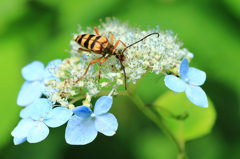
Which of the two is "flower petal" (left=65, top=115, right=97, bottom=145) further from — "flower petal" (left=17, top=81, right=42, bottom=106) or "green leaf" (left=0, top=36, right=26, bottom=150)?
"green leaf" (left=0, top=36, right=26, bottom=150)

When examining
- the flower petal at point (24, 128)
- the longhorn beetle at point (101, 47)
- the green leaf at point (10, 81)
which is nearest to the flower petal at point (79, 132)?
the flower petal at point (24, 128)

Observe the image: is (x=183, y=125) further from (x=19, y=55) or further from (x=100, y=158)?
(x=19, y=55)

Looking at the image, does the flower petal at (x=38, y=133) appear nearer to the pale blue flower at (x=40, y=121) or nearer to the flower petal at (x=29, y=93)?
the pale blue flower at (x=40, y=121)

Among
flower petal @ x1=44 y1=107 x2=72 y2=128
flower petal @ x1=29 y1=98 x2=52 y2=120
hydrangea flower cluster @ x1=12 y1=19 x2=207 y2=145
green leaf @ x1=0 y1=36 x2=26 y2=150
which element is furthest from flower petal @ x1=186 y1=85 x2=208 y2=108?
green leaf @ x1=0 y1=36 x2=26 y2=150

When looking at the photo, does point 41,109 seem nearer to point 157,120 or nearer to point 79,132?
point 79,132

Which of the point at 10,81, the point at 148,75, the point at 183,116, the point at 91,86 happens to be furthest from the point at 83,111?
the point at 10,81

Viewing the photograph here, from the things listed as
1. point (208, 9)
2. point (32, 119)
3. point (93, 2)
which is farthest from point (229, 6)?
point (32, 119)
